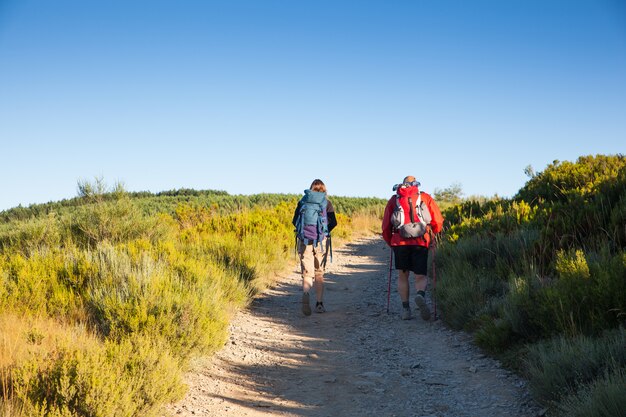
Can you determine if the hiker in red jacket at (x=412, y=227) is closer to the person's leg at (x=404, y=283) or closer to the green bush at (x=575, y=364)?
the person's leg at (x=404, y=283)

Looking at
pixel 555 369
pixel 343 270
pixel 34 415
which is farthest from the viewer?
pixel 343 270

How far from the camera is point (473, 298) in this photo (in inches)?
319

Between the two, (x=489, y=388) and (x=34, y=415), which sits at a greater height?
(x=34, y=415)

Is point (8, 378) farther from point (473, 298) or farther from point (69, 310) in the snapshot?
point (473, 298)

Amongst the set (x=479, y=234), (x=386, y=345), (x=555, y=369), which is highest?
(x=479, y=234)

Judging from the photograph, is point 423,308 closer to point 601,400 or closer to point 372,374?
point 372,374

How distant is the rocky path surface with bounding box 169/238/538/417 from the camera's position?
5.44 m

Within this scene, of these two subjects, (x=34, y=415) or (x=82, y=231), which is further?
(x=82, y=231)

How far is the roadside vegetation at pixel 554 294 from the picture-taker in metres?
4.75

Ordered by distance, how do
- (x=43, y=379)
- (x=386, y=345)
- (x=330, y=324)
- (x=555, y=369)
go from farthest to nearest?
(x=330, y=324)
(x=386, y=345)
(x=555, y=369)
(x=43, y=379)

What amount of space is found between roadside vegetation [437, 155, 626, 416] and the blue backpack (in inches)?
95.6

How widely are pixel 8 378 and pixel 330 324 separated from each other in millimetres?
5426

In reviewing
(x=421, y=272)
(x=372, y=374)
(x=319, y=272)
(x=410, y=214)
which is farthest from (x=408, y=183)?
(x=372, y=374)

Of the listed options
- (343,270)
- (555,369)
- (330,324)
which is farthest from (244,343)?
(343,270)
